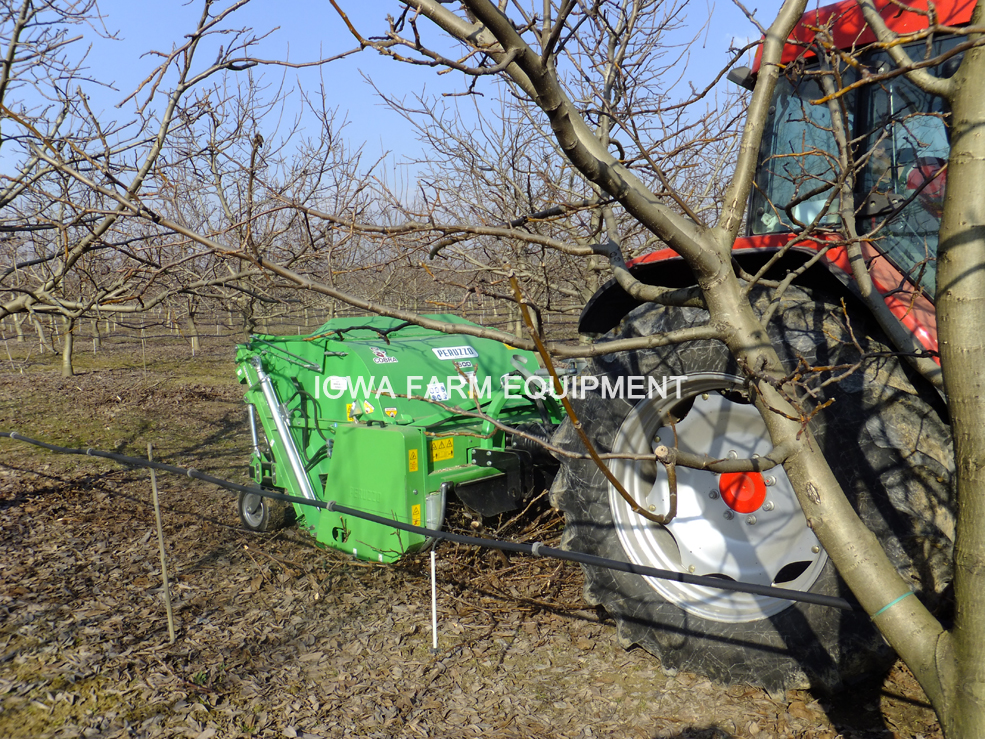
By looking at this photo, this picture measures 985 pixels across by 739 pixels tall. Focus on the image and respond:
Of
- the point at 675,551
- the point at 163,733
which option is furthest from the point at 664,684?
the point at 163,733

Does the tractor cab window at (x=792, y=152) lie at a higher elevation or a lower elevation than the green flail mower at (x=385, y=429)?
higher

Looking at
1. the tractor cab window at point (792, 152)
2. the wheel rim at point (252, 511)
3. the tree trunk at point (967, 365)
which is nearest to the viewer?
the tree trunk at point (967, 365)

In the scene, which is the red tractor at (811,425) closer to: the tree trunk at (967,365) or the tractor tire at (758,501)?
the tractor tire at (758,501)


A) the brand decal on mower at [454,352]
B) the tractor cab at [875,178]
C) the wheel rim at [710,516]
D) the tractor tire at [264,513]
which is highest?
the tractor cab at [875,178]

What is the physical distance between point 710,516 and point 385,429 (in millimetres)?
1775

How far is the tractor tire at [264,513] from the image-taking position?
4938mm

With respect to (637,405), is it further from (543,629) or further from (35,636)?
(35,636)

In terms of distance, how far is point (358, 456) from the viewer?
410 centimetres

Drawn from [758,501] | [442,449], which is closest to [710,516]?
[758,501]

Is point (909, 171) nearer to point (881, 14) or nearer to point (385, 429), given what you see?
point (881, 14)

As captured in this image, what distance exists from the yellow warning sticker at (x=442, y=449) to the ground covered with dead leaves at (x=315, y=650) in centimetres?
48

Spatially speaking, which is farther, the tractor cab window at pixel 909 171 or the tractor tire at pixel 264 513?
the tractor tire at pixel 264 513

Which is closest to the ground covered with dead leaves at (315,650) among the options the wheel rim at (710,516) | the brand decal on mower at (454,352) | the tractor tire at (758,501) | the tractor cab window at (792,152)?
the tractor tire at (758,501)

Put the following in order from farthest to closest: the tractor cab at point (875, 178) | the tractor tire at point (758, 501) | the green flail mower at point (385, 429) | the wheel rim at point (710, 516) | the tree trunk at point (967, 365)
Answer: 1. the green flail mower at point (385, 429)
2. the wheel rim at point (710, 516)
3. the tractor cab at point (875, 178)
4. the tractor tire at point (758, 501)
5. the tree trunk at point (967, 365)
